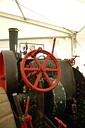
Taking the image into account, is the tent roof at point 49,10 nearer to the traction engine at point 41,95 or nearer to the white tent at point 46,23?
the white tent at point 46,23

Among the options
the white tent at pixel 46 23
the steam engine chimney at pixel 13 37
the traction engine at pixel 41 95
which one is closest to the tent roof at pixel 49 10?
the white tent at pixel 46 23

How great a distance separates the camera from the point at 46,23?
17.8 feet

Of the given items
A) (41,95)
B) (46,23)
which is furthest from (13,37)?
(46,23)

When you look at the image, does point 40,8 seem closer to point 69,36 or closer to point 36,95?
point 69,36

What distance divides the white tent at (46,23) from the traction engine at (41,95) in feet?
9.55

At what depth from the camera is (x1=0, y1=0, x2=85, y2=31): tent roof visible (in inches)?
148

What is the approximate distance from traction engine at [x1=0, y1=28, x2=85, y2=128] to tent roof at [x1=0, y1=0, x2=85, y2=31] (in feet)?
8.20

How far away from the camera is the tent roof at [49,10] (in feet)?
12.3

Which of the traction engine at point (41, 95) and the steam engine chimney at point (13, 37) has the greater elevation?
the steam engine chimney at point (13, 37)

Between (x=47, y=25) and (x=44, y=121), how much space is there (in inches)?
182

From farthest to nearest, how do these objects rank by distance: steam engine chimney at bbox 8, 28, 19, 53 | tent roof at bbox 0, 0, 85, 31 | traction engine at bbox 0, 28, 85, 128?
tent roof at bbox 0, 0, 85, 31 < steam engine chimney at bbox 8, 28, 19, 53 < traction engine at bbox 0, 28, 85, 128

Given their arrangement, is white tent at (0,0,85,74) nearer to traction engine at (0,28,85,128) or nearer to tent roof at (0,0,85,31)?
tent roof at (0,0,85,31)

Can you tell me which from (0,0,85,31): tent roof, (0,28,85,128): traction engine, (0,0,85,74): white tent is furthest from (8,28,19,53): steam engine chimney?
(0,0,85,74): white tent

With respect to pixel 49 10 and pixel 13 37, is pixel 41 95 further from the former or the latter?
pixel 49 10
